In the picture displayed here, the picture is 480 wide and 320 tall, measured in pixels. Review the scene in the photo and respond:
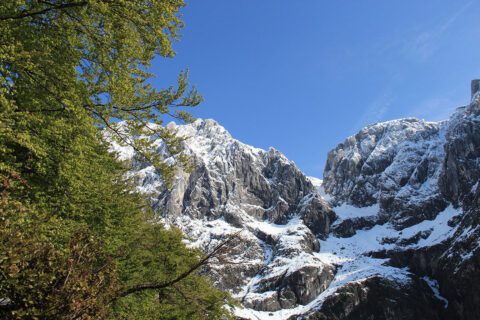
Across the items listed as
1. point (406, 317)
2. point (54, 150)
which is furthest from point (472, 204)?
point (54, 150)

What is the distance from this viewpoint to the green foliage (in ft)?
22.4

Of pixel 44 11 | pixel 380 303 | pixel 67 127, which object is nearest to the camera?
pixel 44 11

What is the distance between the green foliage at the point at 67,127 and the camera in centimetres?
683

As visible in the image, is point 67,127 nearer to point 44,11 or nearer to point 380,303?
point 44,11

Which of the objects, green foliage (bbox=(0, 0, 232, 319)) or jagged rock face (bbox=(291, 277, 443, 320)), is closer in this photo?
green foliage (bbox=(0, 0, 232, 319))

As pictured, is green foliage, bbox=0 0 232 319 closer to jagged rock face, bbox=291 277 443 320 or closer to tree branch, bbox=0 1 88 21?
tree branch, bbox=0 1 88 21

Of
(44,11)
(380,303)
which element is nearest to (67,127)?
(44,11)

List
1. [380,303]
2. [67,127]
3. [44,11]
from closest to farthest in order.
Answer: [44,11]
[67,127]
[380,303]

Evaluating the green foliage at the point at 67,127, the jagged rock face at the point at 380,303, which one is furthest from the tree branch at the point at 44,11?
the jagged rock face at the point at 380,303

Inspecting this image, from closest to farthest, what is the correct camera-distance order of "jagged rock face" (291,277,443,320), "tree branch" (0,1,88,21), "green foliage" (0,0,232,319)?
"green foliage" (0,0,232,319) < "tree branch" (0,1,88,21) < "jagged rock face" (291,277,443,320)

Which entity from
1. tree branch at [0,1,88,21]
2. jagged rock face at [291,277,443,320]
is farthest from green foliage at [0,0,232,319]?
jagged rock face at [291,277,443,320]


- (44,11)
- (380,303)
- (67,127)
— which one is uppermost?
(380,303)

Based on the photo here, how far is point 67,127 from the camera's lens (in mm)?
9891

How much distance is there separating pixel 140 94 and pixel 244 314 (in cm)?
18640
